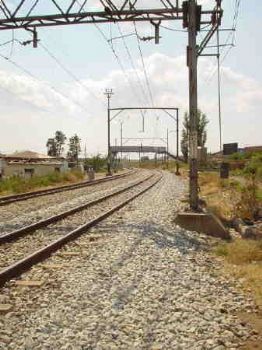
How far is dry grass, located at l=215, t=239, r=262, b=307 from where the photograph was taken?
838 centimetres

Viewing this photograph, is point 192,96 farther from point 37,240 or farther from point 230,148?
point 230,148

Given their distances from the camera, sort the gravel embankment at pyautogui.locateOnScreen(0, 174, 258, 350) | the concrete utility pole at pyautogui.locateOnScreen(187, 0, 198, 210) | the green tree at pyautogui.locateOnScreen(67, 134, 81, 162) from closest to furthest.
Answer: the gravel embankment at pyautogui.locateOnScreen(0, 174, 258, 350) → the concrete utility pole at pyautogui.locateOnScreen(187, 0, 198, 210) → the green tree at pyautogui.locateOnScreen(67, 134, 81, 162)

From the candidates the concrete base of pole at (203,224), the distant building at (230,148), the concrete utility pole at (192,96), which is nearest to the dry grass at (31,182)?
the concrete utility pole at (192,96)

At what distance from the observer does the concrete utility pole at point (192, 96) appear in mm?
16109

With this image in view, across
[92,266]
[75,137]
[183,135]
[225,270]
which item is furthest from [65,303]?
[75,137]

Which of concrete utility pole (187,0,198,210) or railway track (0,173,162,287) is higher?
concrete utility pole (187,0,198,210)

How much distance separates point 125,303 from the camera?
6.91 metres

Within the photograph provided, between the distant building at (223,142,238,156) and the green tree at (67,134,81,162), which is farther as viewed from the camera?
the green tree at (67,134,81,162)

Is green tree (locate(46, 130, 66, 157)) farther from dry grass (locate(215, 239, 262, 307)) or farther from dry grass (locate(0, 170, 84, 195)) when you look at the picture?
dry grass (locate(215, 239, 262, 307))

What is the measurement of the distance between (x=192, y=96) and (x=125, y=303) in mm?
10611

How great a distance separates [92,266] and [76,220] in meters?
7.16

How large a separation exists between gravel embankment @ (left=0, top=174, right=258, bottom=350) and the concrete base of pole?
Result: 2.99m

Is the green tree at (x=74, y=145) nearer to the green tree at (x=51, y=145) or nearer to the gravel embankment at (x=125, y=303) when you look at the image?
the green tree at (x=51, y=145)

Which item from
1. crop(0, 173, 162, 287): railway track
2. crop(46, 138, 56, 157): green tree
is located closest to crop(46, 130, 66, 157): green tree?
crop(46, 138, 56, 157): green tree
